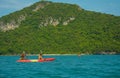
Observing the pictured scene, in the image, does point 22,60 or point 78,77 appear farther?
point 22,60

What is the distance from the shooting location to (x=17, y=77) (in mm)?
41969

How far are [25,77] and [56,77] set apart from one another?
4002 mm

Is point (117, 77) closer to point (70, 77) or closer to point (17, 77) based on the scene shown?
point (70, 77)

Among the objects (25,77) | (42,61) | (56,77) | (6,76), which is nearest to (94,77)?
(56,77)

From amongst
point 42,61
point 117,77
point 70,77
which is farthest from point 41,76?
point 42,61

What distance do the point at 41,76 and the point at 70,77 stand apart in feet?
14.7

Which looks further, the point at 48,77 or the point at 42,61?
the point at 42,61

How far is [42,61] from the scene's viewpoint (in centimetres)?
8175

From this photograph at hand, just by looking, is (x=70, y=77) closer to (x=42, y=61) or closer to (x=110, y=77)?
(x=110, y=77)

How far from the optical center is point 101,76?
42938 mm

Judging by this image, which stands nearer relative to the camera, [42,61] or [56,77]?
[56,77]

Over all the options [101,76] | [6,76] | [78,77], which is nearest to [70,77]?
[78,77]

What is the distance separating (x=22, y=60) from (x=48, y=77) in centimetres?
4134

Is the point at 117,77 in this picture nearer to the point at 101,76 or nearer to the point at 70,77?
the point at 101,76
